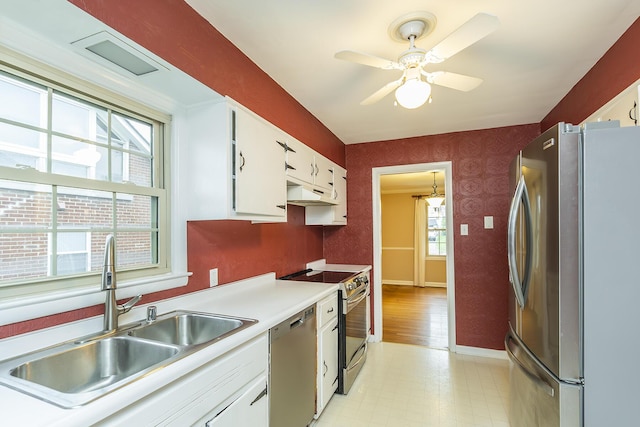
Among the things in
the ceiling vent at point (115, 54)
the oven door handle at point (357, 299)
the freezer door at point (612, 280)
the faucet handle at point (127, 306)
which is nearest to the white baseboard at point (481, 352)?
the oven door handle at point (357, 299)

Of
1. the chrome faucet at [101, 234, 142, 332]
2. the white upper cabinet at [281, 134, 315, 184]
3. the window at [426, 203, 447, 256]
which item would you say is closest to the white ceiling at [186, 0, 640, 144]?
the white upper cabinet at [281, 134, 315, 184]

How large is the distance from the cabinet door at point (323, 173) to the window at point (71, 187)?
54.3 inches

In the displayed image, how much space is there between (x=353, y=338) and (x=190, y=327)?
154cm

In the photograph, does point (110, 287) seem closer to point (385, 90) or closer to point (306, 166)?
point (306, 166)

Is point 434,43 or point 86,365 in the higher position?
point 434,43

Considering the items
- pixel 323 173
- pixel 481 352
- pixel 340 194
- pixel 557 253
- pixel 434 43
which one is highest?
pixel 434 43

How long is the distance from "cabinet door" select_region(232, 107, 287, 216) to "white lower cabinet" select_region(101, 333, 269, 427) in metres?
0.76

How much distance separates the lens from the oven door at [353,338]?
247 centimetres

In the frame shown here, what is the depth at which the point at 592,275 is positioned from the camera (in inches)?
51.1

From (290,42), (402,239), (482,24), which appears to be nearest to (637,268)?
(482,24)

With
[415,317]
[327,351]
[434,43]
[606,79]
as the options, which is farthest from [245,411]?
[415,317]

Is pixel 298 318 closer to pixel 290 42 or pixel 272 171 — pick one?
pixel 272 171

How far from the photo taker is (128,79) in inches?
58.9

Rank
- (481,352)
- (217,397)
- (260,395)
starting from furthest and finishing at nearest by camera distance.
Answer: (481,352) < (260,395) < (217,397)
